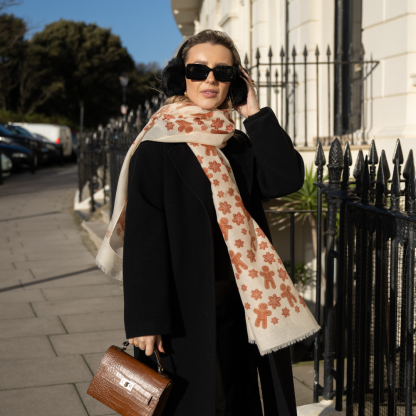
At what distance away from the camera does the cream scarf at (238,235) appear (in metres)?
2.09

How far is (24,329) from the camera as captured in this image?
4625 millimetres

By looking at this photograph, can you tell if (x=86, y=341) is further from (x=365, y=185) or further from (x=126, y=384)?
(x=365, y=185)

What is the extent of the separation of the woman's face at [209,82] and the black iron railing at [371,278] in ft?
2.43

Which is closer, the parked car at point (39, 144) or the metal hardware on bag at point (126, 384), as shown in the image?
the metal hardware on bag at point (126, 384)

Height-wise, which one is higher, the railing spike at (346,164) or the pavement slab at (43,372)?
the railing spike at (346,164)

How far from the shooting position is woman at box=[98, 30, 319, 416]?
6.72 ft

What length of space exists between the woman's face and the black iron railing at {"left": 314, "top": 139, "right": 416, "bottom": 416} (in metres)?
0.74

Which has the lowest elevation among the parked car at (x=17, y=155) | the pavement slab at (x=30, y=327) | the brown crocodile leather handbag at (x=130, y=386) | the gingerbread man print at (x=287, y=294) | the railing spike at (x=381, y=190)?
the pavement slab at (x=30, y=327)

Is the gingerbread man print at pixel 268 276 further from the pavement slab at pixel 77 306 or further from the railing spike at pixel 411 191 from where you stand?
the pavement slab at pixel 77 306

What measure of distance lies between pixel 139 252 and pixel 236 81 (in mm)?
807

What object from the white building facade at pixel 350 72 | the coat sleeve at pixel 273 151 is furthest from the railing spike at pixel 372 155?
the white building facade at pixel 350 72

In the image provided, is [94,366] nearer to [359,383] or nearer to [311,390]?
[311,390]

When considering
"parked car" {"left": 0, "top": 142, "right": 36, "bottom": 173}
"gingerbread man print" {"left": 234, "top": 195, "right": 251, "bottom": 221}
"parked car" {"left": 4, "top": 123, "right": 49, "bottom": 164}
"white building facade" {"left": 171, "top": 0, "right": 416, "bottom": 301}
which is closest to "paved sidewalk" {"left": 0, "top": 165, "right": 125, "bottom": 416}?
"gingerbread man print" {"left": 234, "top": 195, "right": 251, "bottom": 221}

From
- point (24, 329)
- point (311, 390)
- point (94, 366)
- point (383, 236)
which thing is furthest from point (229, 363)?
point (24, 329)
